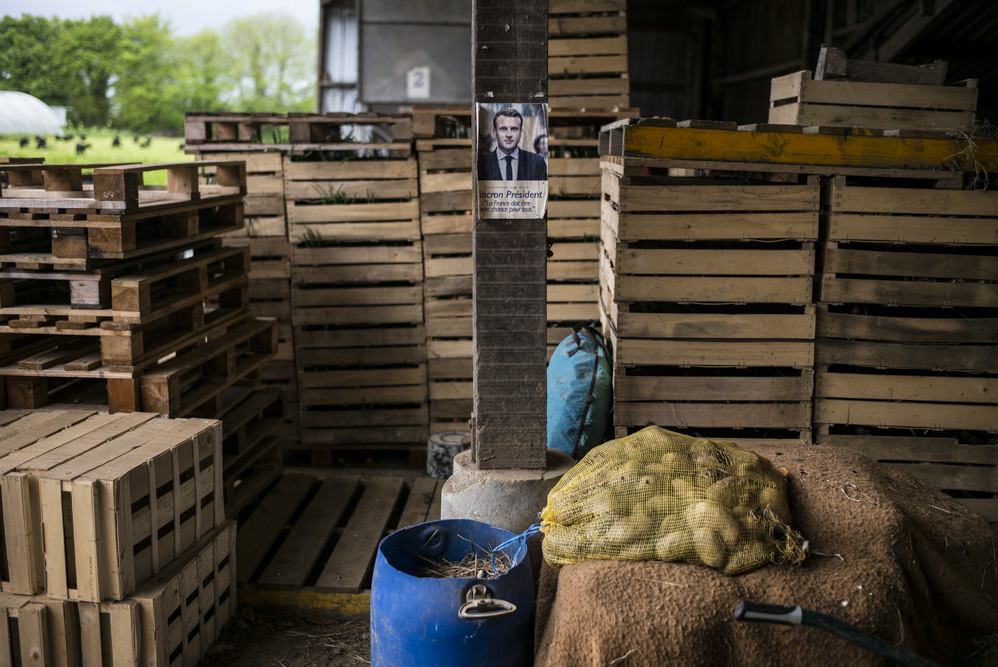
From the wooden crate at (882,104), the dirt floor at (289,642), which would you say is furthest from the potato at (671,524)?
the wooden crate at (882,104)

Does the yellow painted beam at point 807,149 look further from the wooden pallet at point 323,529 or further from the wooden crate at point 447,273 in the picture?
the wooden pallet at point 323,529

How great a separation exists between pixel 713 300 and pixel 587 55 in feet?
10.7

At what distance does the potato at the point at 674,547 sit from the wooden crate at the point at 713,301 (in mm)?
1646

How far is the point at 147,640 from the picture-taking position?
3385 mm

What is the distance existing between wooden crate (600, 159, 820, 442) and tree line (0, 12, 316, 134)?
7720 millimetres

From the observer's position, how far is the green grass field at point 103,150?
25.4 ft

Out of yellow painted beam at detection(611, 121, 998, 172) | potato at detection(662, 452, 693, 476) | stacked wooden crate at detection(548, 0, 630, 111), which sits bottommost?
potato at detection(662, 452, 693, 476)

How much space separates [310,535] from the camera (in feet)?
15.9

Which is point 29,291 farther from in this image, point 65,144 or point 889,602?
point 65,144

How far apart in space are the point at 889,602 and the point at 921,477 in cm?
222

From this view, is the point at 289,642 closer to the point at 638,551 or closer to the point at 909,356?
the point at 638,551

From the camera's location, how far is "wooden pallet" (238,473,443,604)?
14.1ft

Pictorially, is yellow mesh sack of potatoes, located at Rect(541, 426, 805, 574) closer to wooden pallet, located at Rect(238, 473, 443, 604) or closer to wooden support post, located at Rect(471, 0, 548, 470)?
wooden support post, located at Rect(471, 0, 548, 470)

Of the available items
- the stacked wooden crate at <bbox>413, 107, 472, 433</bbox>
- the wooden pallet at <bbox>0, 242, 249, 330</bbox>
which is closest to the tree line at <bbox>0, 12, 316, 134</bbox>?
the stacked wooden crate at <bbox>413, 107, 472, 433</bbox>
